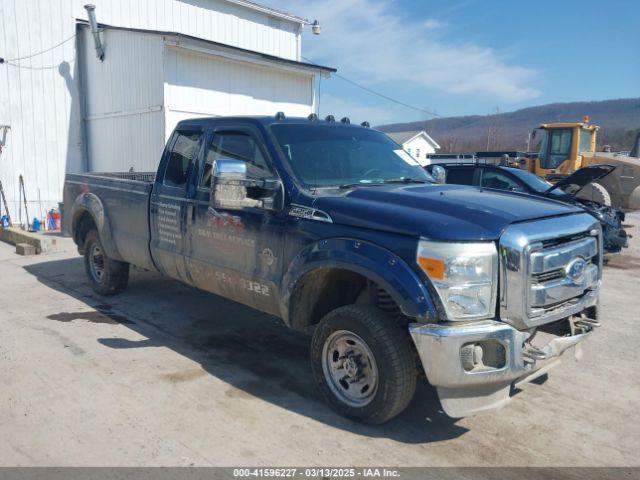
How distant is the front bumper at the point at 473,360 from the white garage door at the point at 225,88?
9.49 meters

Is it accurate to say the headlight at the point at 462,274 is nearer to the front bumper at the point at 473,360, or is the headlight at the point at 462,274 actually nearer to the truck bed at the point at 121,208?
the front bumper at the point at 473,360

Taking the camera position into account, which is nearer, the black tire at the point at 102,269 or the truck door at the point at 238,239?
the truck door at the point at 238,239

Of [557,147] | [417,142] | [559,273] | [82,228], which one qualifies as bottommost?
[82,228]

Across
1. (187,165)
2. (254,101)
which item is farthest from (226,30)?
(187,165)

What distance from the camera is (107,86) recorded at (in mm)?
12750

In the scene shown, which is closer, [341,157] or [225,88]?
[341,157]

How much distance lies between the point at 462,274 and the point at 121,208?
14.0ft

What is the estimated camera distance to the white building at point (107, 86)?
11.6m

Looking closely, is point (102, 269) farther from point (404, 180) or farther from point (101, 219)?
point (404, 180)

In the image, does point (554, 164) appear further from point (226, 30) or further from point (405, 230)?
point (405, 230)

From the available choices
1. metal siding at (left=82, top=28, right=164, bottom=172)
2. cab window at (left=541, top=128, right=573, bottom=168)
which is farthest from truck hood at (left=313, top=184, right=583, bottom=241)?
cab window at (left=541, top=128, right=573, bottom=168)

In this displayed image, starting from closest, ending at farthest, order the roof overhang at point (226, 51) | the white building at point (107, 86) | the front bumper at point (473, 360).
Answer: the front bumper at point (473, 360) < the roof overhang at point (226, 51) < the white building at point (107, 86)

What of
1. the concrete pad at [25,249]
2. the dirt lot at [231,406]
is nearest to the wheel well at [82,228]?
the dirt lot at [231,406]

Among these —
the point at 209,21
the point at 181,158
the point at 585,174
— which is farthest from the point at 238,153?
the point at 209,21
